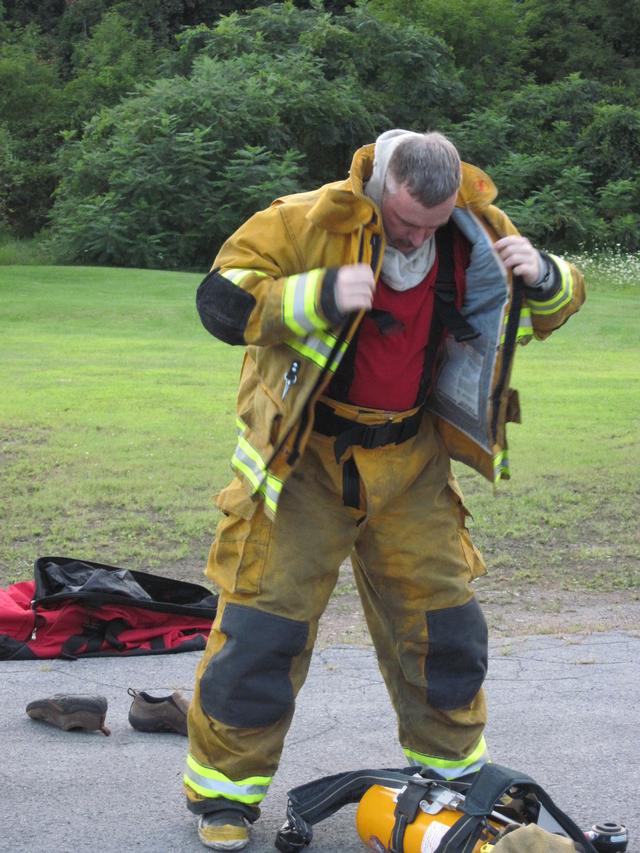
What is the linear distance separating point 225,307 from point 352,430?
52 cm

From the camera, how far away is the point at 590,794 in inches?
153

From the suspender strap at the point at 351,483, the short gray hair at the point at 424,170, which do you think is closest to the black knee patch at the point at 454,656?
the suspender strap at the point at 351,483

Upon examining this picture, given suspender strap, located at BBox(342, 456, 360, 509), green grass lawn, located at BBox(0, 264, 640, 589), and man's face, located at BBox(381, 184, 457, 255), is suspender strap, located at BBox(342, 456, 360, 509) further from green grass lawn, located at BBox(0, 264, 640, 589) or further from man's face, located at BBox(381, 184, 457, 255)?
green grass lawn, located at BBox(0, 264, 640, 589)

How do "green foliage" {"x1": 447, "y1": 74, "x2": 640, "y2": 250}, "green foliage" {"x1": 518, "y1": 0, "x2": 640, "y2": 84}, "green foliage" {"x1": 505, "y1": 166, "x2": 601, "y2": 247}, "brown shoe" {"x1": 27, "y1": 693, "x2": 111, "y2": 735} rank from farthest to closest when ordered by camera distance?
"green foliage" {"x1": 518, "y1": 0, "x2": 640, "y2": 84} < "green foliage" {"x1": 447, "y1": 74, "x2": 640, "y2": 250} < "green foliage" {"x1": 505, "y1": 166, "x2": 601, "y2": 247} < "brown shoe" {"x1": 27, "y1": 693, "x2": 111, "y2": 735}

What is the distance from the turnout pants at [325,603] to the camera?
357 cm

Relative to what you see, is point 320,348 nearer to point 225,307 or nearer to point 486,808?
point 225,307

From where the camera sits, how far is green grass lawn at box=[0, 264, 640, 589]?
7.09m

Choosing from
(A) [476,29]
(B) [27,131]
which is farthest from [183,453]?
(A) [476,29]

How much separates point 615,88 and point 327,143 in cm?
826

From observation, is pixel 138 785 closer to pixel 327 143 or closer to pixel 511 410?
pixel 511 410

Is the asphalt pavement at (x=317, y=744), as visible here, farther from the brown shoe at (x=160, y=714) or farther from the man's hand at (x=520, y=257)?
the man's hand at (x=520, y=257)

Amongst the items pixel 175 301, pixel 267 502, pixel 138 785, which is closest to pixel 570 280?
pixel 267 502

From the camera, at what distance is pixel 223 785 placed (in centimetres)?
360

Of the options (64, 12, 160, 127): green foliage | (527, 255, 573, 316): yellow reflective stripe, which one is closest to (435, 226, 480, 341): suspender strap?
(527, 255, 573, 316): yellow reflective stripe
